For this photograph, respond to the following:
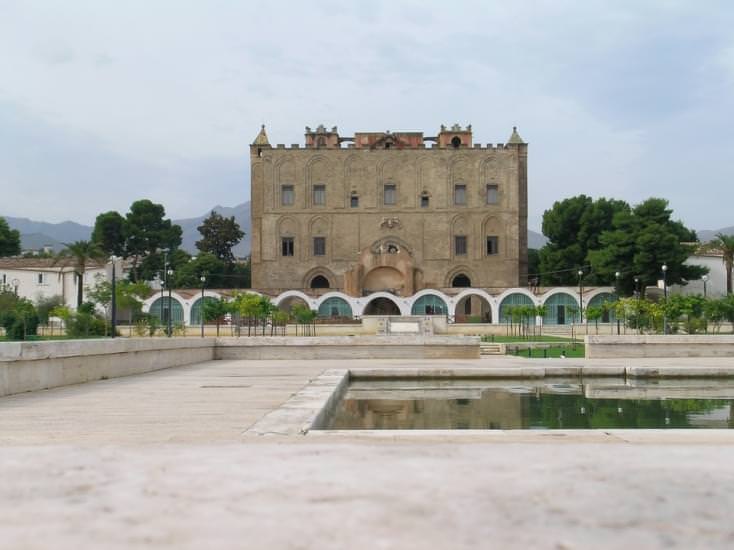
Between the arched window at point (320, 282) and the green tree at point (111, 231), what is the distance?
24.2m

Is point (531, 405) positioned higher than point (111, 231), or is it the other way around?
point (111, 231)

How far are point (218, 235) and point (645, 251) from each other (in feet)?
148

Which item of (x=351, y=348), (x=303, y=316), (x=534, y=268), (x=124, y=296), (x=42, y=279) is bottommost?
(x=351, y=348)

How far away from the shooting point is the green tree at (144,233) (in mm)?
69812

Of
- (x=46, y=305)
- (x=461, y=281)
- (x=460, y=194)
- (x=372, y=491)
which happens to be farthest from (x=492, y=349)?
(x=46, y=305)

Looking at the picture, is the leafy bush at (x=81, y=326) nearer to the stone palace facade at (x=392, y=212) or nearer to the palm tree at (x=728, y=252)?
the stone palace facade at (x=392, y=212)

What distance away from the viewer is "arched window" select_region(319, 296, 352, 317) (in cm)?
4569

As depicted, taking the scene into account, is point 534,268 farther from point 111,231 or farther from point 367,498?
point 367,498

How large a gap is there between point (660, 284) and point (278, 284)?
82.6ft

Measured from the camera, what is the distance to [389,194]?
180ft

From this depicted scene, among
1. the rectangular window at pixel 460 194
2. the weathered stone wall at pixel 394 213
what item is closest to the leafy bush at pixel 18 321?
the weathered stone wall at pixel 394 213

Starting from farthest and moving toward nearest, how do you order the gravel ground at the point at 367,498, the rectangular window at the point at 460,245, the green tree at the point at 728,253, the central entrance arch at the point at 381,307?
the rectangular window at the point at 460,245, the central entrance arch at the point at 381,307, the green tree at the point at 728,253, the gravel ground at the point at 367,498

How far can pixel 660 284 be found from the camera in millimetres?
43344

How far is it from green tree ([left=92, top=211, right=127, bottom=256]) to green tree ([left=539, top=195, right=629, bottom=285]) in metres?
37.7
